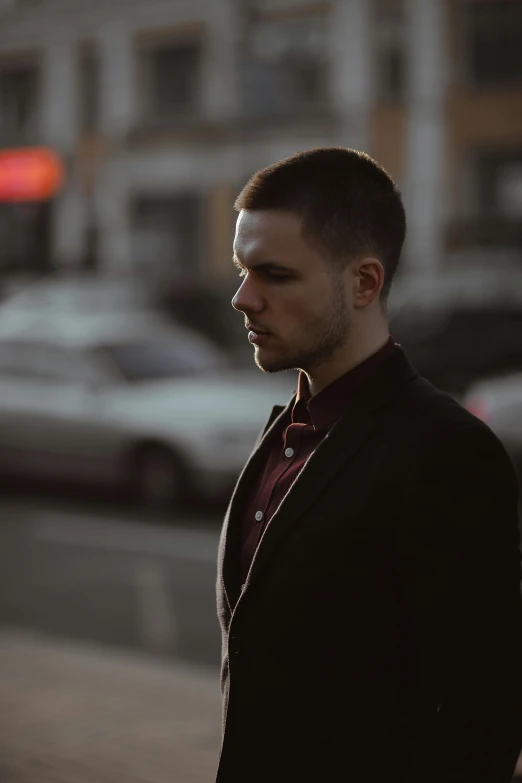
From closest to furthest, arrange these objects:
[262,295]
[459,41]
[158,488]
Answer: [262,295] → [158,488] → [459,41]

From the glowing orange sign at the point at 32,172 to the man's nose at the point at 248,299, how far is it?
96.1ft

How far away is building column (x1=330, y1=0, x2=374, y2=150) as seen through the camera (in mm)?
25594

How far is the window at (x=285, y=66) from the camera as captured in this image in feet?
86.7

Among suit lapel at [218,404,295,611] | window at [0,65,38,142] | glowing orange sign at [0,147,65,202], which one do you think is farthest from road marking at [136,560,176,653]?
window at [0,65,38,142]

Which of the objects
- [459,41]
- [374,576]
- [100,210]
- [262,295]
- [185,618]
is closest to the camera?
[374,576]

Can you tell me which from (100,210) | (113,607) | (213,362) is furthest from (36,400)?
(100,210)

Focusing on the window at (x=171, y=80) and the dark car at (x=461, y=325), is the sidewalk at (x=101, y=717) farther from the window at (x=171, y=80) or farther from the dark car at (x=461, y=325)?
the window at (x=171, y=80)

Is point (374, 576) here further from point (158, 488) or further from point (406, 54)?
point (406, 54)

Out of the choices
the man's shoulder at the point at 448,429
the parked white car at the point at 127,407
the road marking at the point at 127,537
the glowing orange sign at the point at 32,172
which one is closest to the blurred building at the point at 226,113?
the glowing orange sign at the point at 32,172

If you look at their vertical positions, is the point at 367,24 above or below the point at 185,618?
above

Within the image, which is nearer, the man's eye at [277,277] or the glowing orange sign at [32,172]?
the man's eye at [277,277]

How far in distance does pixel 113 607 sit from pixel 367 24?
2069 cm

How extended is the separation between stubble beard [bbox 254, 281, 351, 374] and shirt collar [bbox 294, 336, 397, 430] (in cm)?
5

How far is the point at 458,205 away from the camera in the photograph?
24828 millimetres
